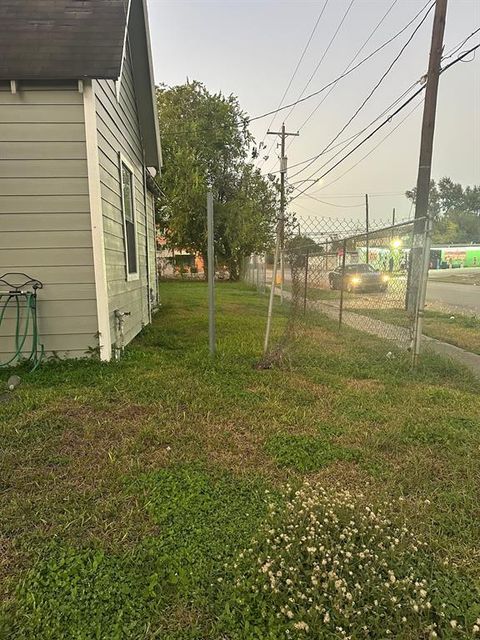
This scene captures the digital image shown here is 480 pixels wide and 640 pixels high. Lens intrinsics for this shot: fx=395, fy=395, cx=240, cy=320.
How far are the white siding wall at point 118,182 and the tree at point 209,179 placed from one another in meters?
15.1

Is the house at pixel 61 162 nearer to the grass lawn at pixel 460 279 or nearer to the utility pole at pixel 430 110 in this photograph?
the utility pole at pixel 430 110

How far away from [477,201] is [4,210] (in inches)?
3552

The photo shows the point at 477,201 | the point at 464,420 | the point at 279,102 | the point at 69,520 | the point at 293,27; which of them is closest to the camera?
the point at 69,520

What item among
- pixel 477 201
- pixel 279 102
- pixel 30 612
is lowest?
pixel 30 612

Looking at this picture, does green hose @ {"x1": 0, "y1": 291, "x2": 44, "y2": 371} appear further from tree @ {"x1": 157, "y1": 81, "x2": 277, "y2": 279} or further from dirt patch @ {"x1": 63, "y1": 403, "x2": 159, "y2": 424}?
tree @ {"x1": 157, "y1": 81, "x2": 277, "y2": 279}

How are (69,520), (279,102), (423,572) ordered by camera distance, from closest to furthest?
1. (423,572)
2. (69,520)
3. (279,102)

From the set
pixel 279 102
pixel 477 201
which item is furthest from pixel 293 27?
pixel 477 201

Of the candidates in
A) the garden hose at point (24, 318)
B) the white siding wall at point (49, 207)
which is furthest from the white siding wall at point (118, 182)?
the garden hose at point (24, 318)

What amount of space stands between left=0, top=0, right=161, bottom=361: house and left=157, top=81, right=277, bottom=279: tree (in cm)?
1786

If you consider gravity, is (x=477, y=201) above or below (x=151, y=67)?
above

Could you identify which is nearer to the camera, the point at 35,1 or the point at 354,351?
the point at 35,1

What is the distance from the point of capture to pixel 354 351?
18.2 feet

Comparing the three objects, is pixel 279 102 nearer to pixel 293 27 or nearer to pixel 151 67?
pixel 293 27

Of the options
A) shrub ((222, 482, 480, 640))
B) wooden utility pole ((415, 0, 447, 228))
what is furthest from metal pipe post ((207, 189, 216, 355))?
wooden utility pole ((415, 0, 447, 228))
